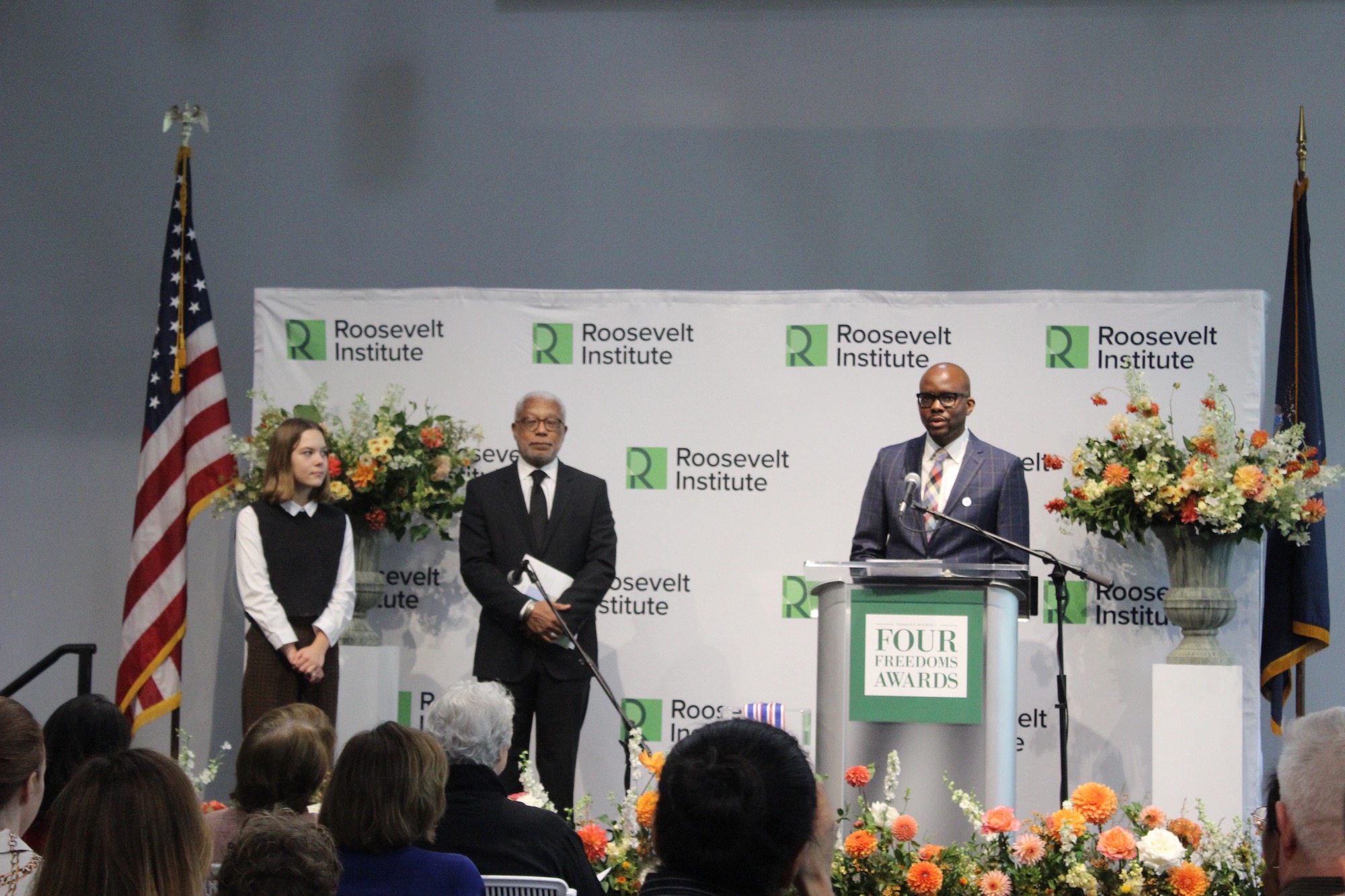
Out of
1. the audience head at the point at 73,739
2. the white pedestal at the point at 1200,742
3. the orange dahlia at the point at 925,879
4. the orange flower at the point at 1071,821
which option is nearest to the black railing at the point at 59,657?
the audience head at the point at 73,739

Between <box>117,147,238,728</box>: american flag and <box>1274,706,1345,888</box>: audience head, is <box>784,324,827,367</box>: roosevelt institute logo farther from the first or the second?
<box>1274,706,1345,888</box>: audience head

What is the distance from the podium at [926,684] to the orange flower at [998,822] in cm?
→ 70

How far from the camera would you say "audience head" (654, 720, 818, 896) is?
1.80 meters

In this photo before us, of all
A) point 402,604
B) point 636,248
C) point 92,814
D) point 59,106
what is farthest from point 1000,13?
point 92,814

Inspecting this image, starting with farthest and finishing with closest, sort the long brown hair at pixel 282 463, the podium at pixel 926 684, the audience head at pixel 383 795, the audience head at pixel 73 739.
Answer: the long brown hair at pixel 282 463 → the podium at pixel 926 684 → the audience head at pixel 73 739 → the audience head at pixel 383 795

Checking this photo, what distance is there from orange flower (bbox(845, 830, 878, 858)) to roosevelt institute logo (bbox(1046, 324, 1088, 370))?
3.12 meters

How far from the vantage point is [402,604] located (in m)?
6.13

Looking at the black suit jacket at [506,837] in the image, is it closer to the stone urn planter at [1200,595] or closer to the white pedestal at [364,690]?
the white pedestal at [364,690]

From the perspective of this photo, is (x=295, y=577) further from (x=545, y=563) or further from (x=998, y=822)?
(x=998, y=822)

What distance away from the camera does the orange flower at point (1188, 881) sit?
314 centimetres

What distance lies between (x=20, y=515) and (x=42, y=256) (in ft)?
4.10

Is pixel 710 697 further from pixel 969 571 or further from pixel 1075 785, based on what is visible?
pixel 969 571

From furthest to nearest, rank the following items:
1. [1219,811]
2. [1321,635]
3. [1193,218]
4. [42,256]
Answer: [42,256], [1193,218], [1321,635], [1219,811]

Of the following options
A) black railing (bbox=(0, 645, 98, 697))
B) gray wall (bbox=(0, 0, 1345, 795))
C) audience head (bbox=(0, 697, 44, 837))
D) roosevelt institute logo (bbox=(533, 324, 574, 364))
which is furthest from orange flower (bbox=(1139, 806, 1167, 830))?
black railing (bbox=(0, 645, 98, 697))
